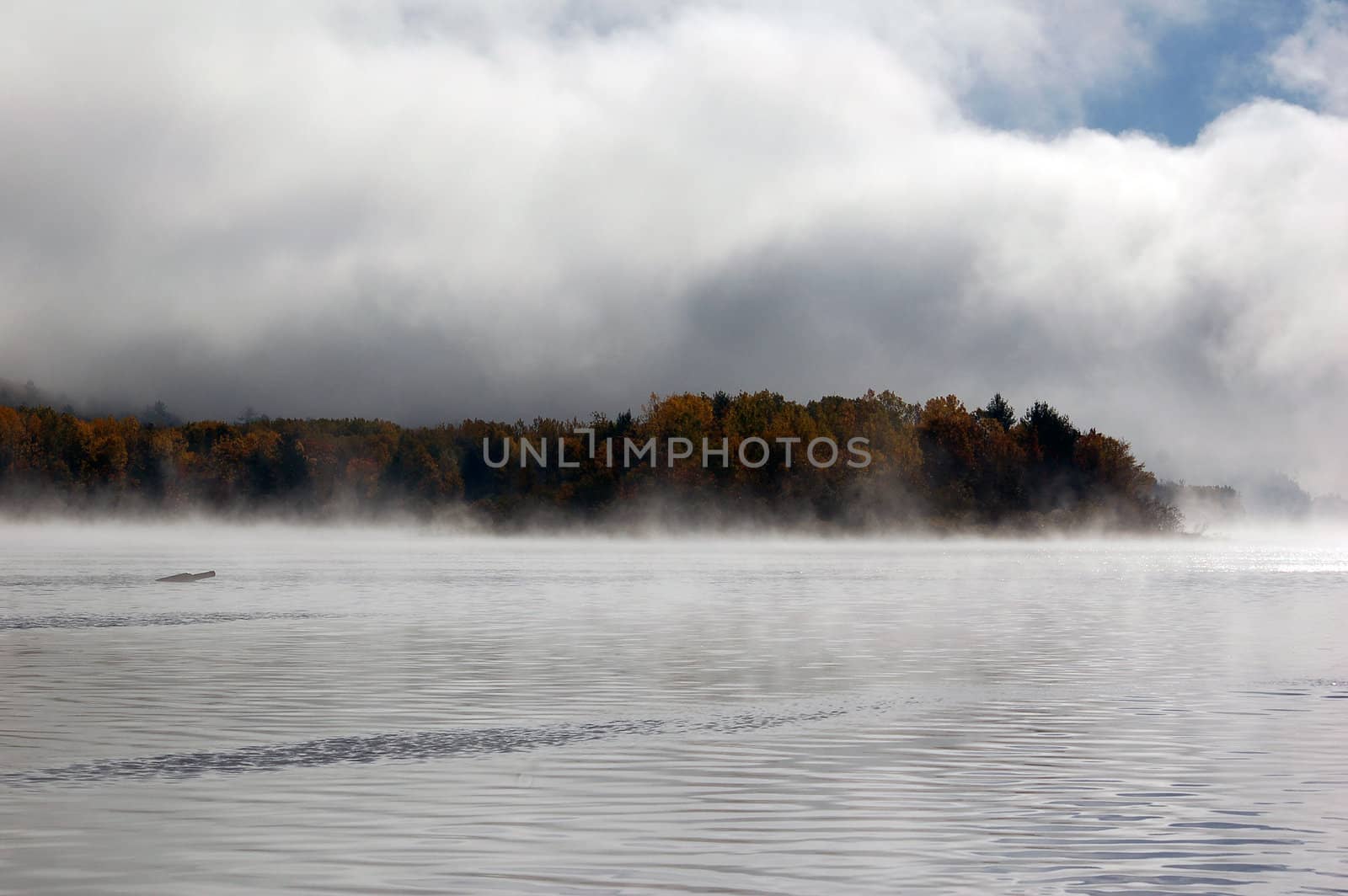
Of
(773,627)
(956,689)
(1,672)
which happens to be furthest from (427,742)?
(773,627)

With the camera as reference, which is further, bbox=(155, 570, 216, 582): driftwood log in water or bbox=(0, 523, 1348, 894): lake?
bbox=(155, 570, 216, 582): driftwood log in water

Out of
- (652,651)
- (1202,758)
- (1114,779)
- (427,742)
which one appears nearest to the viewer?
(1114,779)

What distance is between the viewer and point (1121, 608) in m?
51.3

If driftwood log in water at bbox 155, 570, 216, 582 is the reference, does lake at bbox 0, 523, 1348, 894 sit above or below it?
above

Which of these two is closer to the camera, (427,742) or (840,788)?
(840,788)

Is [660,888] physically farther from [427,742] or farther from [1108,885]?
[427,742]

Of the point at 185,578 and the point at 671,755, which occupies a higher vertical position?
the point at 671,755

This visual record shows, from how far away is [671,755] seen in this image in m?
18.6

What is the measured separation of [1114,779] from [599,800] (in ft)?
17.0

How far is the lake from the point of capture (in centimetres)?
1270

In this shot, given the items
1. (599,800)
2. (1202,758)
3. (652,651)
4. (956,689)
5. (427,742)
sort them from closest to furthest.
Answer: (599,800), (1202,758), (427,742), (956,689), (652,651)

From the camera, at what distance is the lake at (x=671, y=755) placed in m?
12.7

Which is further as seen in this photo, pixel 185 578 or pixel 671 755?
pixel 185 578

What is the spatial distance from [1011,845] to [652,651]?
68.4ft
